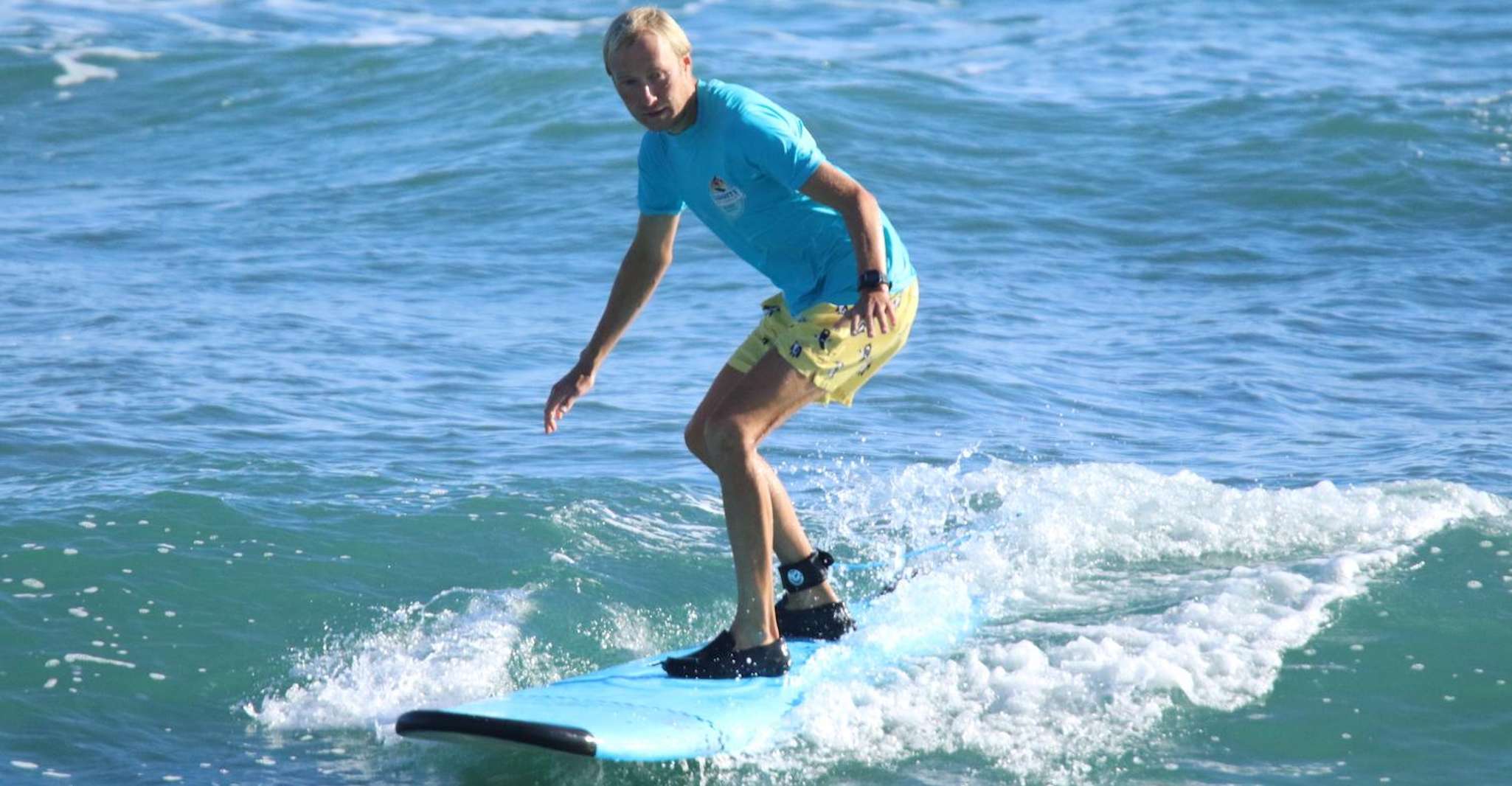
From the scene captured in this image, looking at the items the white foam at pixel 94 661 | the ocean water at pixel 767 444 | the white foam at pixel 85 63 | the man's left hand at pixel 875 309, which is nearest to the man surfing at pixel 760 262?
the man's left hand at pixel 875 309

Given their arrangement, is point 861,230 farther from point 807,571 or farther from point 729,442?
point 807,571

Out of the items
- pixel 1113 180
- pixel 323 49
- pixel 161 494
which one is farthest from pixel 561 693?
pixel 323 49

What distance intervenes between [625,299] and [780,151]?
3.23 feet

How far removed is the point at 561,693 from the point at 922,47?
16.9m

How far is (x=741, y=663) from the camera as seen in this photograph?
16.0 ft

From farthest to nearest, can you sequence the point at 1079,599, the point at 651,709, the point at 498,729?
the point at 1079,599 < the point at 651,709 < the point at 498,729

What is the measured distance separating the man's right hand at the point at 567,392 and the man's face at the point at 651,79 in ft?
3.14

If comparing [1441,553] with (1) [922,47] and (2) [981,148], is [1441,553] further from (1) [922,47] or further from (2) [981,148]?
(1) [922,47]

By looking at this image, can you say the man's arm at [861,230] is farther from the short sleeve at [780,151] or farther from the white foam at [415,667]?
the white foam at [415,667]

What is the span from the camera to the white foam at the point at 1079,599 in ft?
15.8

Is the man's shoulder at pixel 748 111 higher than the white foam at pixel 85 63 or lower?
lower

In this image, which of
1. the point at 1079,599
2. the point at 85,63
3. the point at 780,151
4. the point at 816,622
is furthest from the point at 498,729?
the point at 85,63

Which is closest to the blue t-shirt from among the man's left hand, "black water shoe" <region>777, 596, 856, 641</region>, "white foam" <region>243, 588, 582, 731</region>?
the man's left hand

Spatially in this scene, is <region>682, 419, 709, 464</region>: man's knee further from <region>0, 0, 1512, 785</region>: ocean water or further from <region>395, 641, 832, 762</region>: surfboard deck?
<region>0, 0, 1512, 785</region>: ocean water
